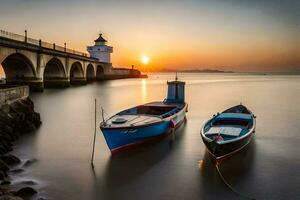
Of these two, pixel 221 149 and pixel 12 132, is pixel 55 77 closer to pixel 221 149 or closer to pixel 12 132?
pixel 12 132

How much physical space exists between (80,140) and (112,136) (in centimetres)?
508

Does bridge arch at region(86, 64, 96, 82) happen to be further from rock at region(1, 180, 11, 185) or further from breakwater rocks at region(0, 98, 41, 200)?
rock at region(1, 180, 11, 185)

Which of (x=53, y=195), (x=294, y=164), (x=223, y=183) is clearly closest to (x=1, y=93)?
(x=53, y=195)

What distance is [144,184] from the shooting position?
1177 centimetres

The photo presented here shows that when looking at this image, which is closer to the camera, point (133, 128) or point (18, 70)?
point (133, 128)

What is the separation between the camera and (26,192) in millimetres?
10203

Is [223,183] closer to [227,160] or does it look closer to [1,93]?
[227,160]

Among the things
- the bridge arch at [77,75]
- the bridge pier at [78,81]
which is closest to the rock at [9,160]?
the bridge arch at [77,75]

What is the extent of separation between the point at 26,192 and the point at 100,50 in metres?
101

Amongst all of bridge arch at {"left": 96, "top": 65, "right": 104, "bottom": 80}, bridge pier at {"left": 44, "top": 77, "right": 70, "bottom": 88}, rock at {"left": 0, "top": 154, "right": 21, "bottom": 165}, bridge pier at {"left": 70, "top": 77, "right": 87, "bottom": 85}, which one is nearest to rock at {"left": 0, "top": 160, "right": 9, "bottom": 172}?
rock at {"left": 0, "top": 154, "right": 21, "bottom": 165}

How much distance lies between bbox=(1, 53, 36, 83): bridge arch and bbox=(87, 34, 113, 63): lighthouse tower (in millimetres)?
61905

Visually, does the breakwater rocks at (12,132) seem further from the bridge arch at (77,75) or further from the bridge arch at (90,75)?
the bridge arch at (90,75)

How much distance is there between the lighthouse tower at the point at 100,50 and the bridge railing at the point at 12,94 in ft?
277

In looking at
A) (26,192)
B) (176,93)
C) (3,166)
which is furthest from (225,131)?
(176,93)
